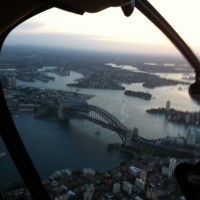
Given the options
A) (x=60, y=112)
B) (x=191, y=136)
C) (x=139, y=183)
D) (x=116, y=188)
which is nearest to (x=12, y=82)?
(x=60, y=112)

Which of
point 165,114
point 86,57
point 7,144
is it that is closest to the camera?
point 7,144

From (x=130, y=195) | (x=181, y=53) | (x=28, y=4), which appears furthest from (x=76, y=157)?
(x=28, y=4)

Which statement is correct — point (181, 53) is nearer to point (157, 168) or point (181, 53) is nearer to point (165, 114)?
point (157, 168)

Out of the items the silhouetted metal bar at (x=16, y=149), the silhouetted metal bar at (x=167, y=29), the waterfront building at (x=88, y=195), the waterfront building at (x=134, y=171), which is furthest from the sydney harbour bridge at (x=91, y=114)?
the silhouetted metal bar at (x=167, y=29)

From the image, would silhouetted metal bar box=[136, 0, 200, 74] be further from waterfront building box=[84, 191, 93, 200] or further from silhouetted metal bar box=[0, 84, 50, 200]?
waterfront building box=[84, 191, 93, 200]

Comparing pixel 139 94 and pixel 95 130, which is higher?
pixel 139 94

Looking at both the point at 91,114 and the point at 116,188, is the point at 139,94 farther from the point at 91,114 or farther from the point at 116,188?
the point at 116,188

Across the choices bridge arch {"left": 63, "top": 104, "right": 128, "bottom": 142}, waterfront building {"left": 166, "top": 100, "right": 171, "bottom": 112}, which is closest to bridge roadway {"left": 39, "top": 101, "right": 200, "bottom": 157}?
bridge arch {"left": 63, "top": 104, "right": 128, "bottom": 142}
